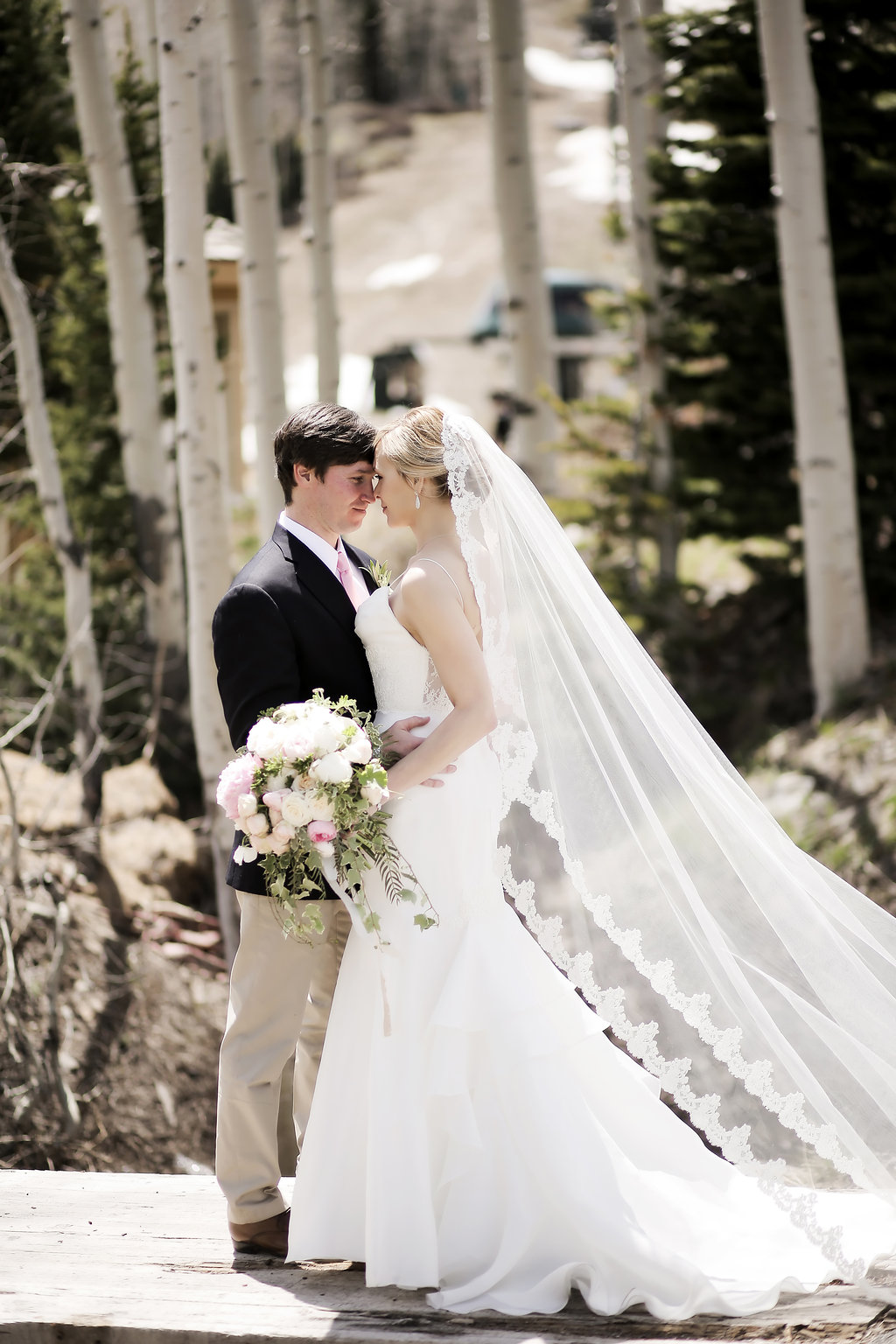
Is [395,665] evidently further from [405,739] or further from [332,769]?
[332,769]

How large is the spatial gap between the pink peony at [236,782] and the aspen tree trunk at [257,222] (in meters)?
4.63

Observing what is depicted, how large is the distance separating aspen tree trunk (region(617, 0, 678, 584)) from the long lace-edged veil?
6.56m

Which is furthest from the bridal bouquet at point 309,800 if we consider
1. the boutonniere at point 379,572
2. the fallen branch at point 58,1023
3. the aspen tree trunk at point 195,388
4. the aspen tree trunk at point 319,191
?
the aspen tree trunk at point 319,191

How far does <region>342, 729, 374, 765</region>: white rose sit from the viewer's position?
3.03 metres

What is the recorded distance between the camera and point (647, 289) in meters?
10.5

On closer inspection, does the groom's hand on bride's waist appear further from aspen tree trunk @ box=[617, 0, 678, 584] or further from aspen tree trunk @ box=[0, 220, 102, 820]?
aspen tree trunk @ box=[617, 0, 678, 584]

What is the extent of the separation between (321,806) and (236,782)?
26 centimetres

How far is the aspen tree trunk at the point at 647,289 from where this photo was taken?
10141 millimetres

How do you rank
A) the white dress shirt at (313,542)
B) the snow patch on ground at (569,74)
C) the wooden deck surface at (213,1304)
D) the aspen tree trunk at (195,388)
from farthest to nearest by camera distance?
the snow patch on ground at (569,74) < the aspen tree trunk at (195,388) < the white dress shirt at (313,542) < the wooden deck surface at (213,1304)

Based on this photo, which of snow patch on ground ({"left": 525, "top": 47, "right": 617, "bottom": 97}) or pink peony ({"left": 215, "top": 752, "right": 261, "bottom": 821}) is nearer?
pink peony ({"left": 215, "top": 752, "right": 261, "bottom": 821})

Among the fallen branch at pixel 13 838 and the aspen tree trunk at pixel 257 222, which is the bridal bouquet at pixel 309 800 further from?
the aspen tree trunk at pixel 257 222

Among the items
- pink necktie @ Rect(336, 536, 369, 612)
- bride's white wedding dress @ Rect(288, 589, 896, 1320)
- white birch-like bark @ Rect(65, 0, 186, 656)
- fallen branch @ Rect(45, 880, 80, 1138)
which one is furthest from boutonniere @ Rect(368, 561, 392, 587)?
white birch-like bark @ Rect(65, 0, 186, 656)

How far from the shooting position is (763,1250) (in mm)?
→ 3109

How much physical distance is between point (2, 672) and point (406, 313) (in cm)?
3252
